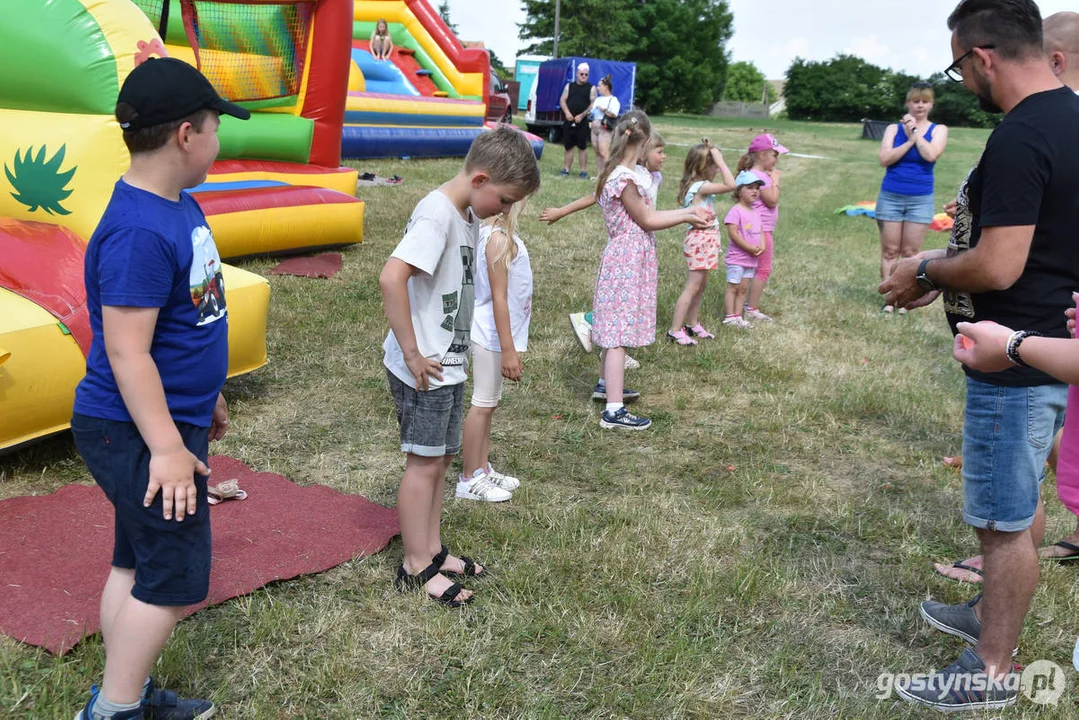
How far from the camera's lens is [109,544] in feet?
10.8

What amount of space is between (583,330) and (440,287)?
302 cm

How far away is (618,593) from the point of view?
3.26 metres

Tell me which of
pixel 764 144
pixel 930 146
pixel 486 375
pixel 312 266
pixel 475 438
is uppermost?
pixel 930 146

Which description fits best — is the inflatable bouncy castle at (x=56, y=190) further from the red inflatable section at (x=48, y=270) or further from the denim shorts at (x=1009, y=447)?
the denim shorts at (x=1009, y=447)

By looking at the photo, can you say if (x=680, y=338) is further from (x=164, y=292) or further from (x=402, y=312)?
(x=164, y=292)

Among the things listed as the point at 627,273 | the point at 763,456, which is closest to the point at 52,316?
the point at 627,273

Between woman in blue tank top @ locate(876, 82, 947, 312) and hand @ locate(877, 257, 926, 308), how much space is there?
477 centimetres

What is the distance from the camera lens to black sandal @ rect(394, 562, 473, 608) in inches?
123

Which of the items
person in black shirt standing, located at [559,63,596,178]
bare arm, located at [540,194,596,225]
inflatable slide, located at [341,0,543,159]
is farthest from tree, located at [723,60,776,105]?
bare arm, located at [540,194,596,225]

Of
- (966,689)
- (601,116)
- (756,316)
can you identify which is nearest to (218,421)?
(966,689)

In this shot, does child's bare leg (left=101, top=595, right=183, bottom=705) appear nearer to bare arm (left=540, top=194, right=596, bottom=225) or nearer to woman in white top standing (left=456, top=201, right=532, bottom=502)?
woman in white top standing (left=456, top=201, right=532, bottom=502)

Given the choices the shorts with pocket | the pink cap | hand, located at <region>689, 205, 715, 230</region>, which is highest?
the pink cap

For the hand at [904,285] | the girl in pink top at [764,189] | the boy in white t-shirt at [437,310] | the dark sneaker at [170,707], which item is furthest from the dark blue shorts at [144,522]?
the girl in pink top at [764,189]

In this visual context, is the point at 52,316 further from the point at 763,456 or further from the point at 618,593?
the point at 763,456
